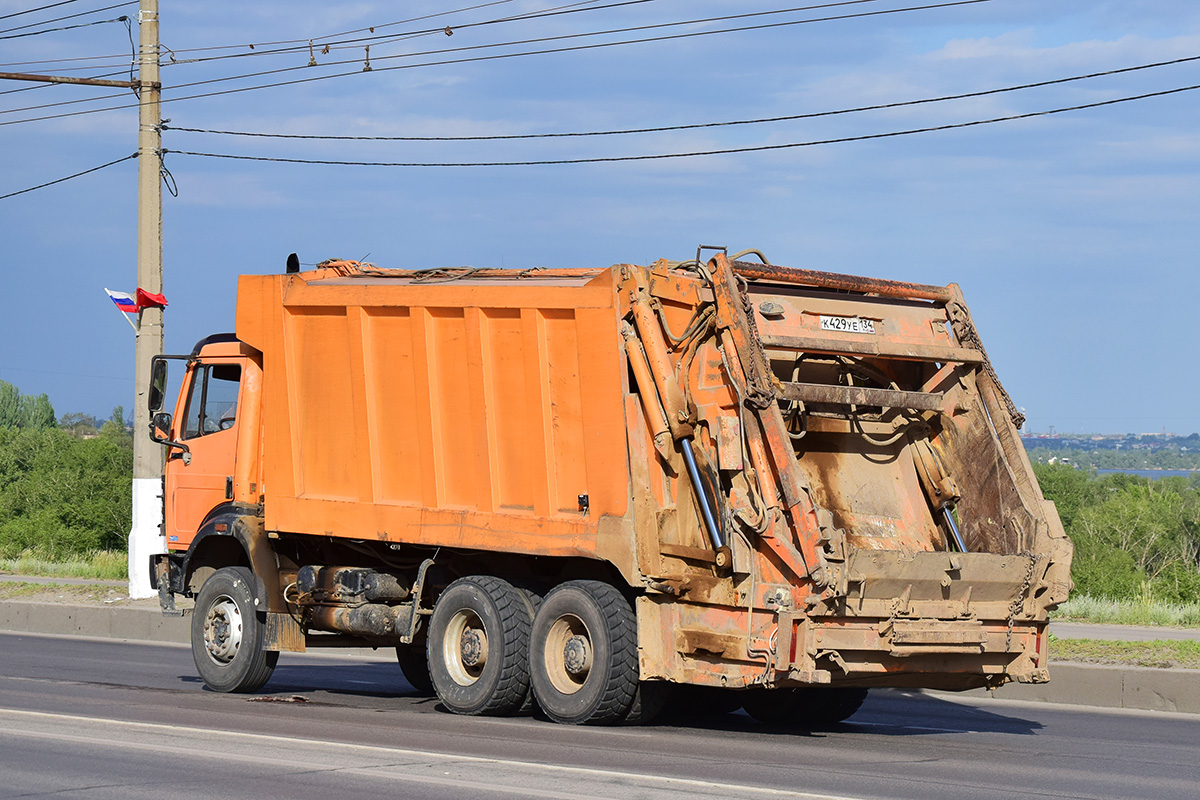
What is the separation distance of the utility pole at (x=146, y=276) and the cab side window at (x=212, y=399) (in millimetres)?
6038

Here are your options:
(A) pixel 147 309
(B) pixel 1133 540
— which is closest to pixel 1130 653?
(A) pixel 147 309

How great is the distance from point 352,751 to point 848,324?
Answer: 444 centimetres

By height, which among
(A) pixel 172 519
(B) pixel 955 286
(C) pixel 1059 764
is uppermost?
(B) pixel 955 286

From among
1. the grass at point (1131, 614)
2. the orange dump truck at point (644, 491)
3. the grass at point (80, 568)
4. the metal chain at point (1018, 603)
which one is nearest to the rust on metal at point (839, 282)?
the orange dump truck at point (644, 491)

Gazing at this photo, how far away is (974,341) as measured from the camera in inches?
439

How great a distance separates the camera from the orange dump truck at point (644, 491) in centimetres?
972

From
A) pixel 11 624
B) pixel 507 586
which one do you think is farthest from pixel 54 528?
pixel 507 586

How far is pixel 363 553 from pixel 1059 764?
238 inches

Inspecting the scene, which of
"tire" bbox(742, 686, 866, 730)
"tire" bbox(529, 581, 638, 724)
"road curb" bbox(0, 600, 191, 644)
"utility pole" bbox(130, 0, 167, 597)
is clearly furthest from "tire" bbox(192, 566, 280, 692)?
"utility pole" bbox(130, 0, 167, 597)

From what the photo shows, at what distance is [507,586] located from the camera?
11.1 m

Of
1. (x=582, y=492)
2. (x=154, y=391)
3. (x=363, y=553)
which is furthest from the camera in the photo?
(x=154, y=391)

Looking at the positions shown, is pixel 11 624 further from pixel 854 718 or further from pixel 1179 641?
pixel 1179 641

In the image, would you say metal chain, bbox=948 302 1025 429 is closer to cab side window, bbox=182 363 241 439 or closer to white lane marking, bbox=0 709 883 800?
white lane marking, bbox=0 709 883 800

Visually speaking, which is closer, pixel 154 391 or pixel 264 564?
pixel 264 564
